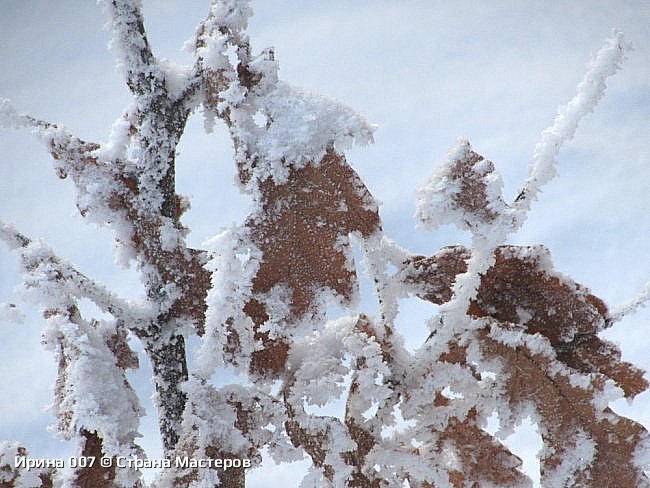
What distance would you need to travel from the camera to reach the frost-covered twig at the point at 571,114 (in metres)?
0.54

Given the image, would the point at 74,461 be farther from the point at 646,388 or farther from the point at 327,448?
the point at 646,388

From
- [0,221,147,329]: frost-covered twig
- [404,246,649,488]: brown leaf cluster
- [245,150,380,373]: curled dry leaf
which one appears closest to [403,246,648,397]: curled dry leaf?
[404,246,649,488]: brown leaf cluster

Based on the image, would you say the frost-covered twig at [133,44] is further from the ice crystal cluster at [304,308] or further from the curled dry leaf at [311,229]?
the curled dry leaf at [311,229]

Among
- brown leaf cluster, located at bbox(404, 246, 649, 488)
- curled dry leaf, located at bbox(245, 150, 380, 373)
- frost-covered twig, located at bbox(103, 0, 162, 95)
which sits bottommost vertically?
brown leaf cluster, located at bbox(404, 246, 649, 488)

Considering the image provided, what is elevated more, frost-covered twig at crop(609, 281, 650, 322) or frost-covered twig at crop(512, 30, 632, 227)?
frost-covered twig at crop(512, 30, 632, 227)

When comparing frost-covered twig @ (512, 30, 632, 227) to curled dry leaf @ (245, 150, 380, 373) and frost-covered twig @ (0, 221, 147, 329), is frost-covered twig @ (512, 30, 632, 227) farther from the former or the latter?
frost-covered twig @ (0, 221, 147, 329)

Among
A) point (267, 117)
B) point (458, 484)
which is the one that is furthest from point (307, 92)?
point (458, 484)

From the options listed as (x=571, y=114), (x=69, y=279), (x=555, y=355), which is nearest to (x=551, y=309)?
(x=555, y=355)

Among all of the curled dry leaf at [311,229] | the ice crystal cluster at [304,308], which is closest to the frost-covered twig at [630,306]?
the ice crystal cluster at [304,308]

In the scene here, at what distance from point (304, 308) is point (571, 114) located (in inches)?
10.9

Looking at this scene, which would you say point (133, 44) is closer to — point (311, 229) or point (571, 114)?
point (311, 229)

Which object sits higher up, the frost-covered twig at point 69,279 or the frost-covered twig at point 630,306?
the frost-covered twig at point 69,279

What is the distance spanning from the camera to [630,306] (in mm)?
575

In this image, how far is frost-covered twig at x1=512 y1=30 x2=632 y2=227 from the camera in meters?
0.54
